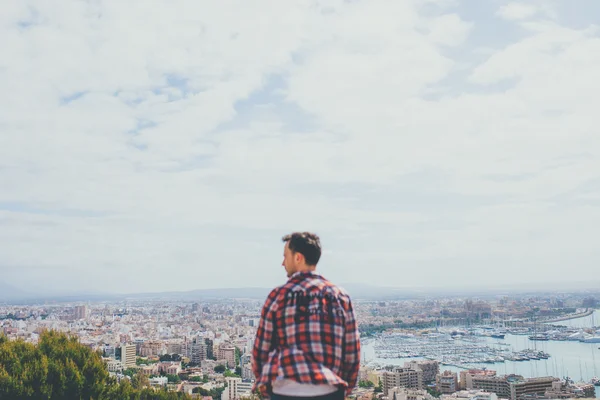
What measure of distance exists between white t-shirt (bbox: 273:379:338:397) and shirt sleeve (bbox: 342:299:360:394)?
0.10 m

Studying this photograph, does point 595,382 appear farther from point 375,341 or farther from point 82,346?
point 82,346

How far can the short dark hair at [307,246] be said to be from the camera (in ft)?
5.21

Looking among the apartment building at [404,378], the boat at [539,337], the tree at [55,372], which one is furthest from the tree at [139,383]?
the boat at [539,337]

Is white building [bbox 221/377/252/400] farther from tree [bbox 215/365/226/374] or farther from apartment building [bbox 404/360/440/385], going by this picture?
apartment building [bbox 404/360/440/385]

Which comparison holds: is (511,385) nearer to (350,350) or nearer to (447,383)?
(447,383)

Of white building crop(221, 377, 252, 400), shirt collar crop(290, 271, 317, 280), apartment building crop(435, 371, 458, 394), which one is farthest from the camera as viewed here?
apartment building crop(435, 371, 458, 394)

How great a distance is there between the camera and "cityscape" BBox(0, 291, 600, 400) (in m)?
23.5

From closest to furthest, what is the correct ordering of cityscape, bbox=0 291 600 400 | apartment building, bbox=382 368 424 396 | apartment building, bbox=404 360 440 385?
cityscape, bbox=0 291 600 400 < apartment building, bbox=382 368 424 396 < apartment building, bbox=404 360 440 385

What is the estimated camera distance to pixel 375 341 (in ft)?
168

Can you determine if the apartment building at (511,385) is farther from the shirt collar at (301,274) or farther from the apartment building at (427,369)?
the shirt collar at (301,274)

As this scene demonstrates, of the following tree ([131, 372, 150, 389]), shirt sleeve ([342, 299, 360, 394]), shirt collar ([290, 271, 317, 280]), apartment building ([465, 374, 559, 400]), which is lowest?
apartment building ([465, 374, 559, 400])

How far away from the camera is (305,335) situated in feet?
4.91

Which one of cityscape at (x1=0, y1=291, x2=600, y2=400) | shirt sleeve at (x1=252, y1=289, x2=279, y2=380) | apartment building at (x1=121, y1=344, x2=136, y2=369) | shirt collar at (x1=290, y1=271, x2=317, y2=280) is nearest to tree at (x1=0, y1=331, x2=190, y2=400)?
cityscape at (x1=0, y1=291, x2=600, y2=400)

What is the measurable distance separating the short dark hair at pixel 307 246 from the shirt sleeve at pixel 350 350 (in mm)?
159
